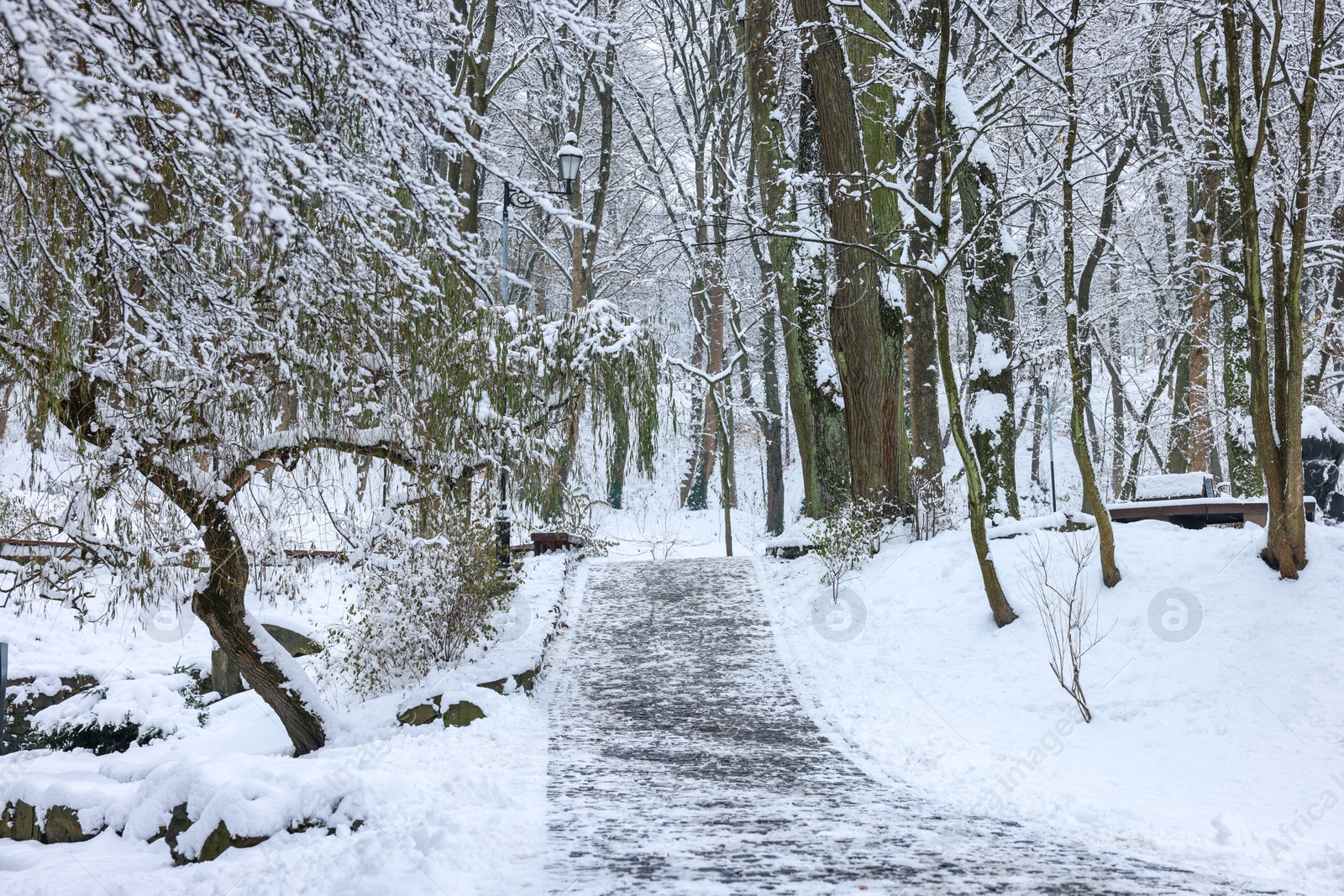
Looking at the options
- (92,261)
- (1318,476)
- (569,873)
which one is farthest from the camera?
(1318,476)

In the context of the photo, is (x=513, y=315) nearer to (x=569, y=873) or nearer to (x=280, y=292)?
(x=280, y=292)

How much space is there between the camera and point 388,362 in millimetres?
5082

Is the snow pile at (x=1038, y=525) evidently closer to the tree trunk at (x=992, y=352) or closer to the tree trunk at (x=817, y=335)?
the tree trunk at (x=992, y=352)

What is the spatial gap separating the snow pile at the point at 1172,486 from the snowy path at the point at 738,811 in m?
5.73

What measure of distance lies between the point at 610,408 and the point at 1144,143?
13.4 m

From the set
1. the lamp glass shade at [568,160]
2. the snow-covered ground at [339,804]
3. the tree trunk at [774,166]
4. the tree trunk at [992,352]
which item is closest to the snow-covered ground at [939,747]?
the snow-covered ground at [339,804]

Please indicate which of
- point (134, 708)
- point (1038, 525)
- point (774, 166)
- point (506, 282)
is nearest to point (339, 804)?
point (134, 708)

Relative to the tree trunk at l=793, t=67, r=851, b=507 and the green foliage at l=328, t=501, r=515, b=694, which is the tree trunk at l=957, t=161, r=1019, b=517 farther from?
the green foliage at l=328, t=501, r=515, b=694

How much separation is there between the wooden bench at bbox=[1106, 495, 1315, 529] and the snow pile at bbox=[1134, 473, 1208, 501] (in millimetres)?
1778

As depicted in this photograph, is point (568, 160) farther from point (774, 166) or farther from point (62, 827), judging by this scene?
point (62, 827)

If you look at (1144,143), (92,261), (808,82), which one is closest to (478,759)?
(92,261)

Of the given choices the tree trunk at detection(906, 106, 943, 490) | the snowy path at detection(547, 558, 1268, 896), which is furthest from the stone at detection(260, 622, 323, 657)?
the tree trunk at detection(906, 106, 943, 490)

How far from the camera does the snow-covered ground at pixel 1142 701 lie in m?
4.98

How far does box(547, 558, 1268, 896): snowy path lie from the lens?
4020 millimetres
